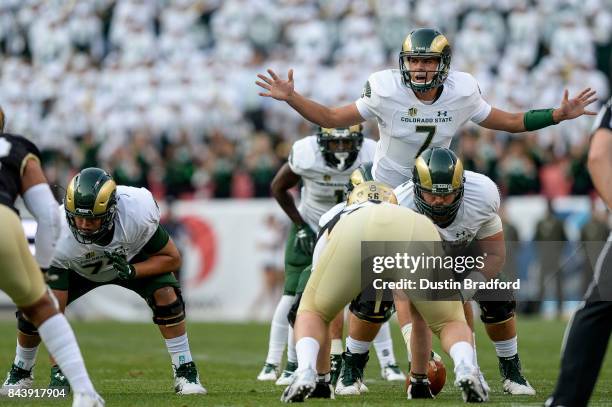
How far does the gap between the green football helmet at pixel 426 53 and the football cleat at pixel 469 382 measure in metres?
2.34

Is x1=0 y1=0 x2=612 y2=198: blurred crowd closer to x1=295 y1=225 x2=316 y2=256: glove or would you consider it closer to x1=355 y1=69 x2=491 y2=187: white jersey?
x1=295 y1=225 x2=316 y2=256: glove

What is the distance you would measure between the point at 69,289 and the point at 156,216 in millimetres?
861

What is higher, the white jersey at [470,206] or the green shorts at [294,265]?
the white jersey at [470,206]

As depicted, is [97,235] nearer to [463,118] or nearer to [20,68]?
[463,118]

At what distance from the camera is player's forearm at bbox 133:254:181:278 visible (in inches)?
312

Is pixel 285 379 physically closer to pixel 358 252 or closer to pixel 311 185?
pixel 311 185

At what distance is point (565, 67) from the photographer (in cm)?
2030

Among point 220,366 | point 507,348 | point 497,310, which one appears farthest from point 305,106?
point 220,366

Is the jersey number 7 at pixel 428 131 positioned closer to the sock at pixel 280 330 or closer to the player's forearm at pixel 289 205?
the player's forearm at pixel 289 205

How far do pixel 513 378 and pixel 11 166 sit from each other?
12.1 ft

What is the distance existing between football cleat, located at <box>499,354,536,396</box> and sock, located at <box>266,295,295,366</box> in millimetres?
2299

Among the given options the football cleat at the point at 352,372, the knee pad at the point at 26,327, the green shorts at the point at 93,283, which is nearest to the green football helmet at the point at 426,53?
the football cleat at the point at 352,372

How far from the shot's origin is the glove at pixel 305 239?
33.0 feet

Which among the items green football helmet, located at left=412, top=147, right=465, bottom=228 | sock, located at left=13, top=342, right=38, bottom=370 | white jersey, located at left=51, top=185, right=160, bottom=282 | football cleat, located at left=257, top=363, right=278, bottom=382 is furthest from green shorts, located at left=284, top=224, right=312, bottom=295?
green football helmet, located at left=412, top=147, right=465, bottom=228
